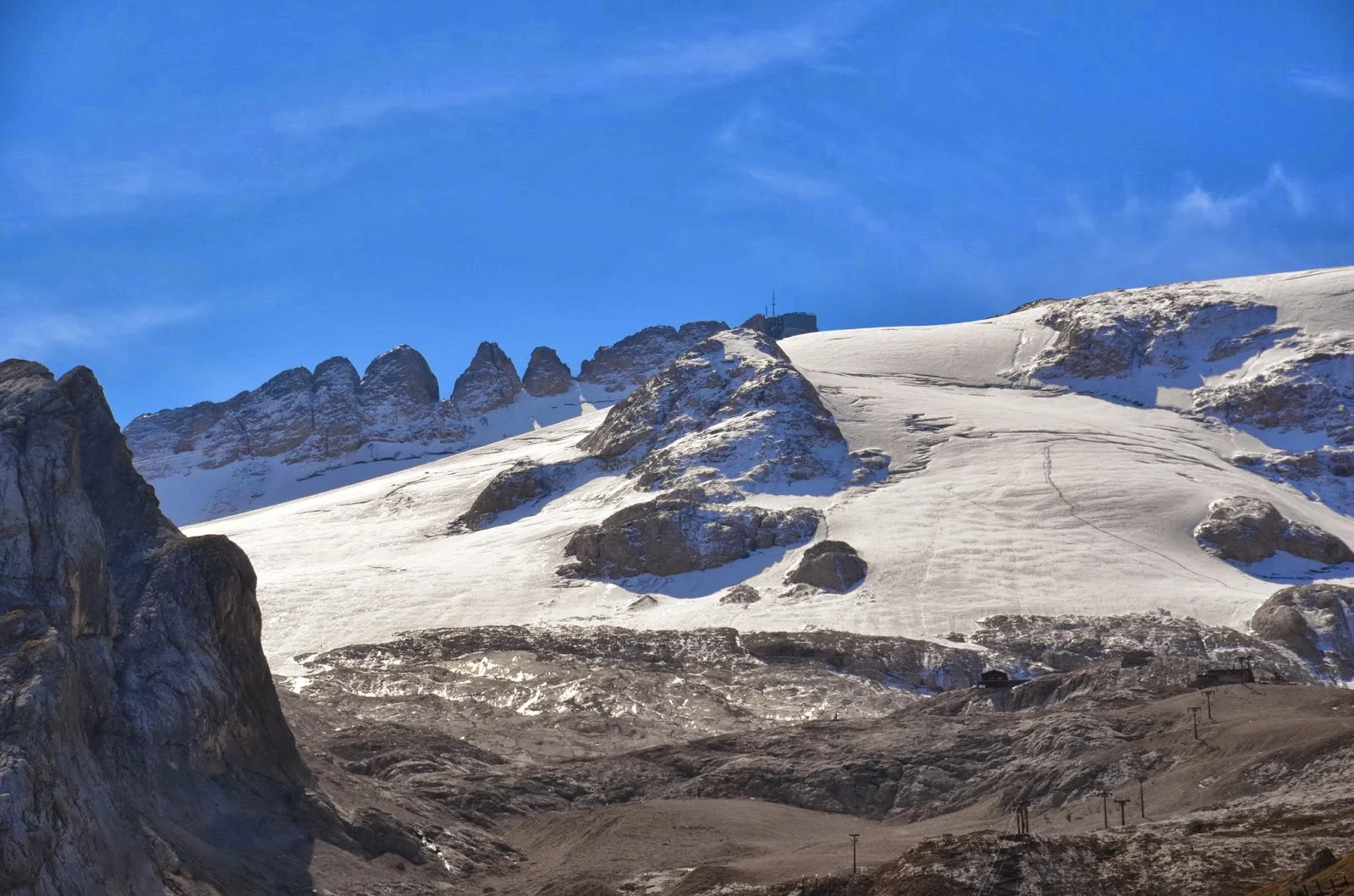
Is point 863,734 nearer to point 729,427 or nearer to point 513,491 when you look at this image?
point 729,427

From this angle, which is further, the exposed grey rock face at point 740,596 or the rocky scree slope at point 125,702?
the exposed grey rock face at point 740,596

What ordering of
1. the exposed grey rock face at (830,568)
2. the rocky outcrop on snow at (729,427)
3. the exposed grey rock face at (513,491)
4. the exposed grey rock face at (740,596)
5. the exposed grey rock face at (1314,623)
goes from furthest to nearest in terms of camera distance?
the exposed grey rock face at (513,491) → the rocky outcrop on snow at (729,427) → the exposed grey rock face at (740,596) → the exposed grey rock face at (830,568) → the exposed grey rock face at (1314,623)

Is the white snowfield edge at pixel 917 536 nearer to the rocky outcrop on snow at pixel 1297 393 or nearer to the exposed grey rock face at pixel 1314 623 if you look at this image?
the exposed grey rock face at pixel 1314 623

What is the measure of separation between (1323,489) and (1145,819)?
84.9m

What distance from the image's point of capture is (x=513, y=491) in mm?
131250

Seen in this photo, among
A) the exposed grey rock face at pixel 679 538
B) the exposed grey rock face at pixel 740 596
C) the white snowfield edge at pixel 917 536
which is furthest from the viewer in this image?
the exposed grey rock face at pixel 679 538

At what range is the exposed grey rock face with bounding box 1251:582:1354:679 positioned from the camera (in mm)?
83812

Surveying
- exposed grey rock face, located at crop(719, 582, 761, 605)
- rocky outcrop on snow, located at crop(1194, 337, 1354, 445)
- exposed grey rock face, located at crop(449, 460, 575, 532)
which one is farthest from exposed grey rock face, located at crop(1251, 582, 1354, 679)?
exposed grey rock face, located at crop(449, 460, 575, 532)

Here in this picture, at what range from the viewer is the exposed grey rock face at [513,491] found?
5044 inches

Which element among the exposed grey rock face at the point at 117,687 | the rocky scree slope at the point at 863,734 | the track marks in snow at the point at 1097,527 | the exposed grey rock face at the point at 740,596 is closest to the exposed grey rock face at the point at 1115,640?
the rocky scree slope at the point at 863,734

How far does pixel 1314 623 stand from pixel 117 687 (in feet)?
218

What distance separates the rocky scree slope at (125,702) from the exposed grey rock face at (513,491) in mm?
73355

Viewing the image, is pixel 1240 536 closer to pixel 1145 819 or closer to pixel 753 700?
pixel 753 700

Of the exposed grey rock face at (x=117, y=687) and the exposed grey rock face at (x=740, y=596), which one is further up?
the exposed grey rock face at (x=117, y=687)
